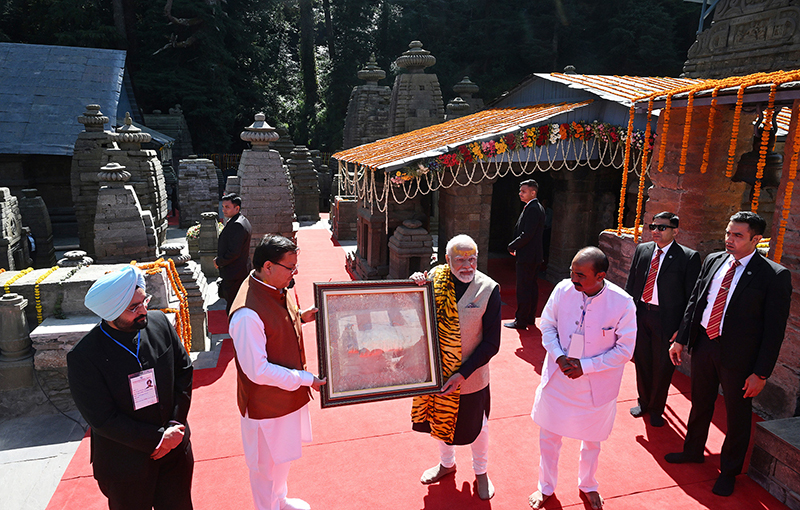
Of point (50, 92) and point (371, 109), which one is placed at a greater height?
point (50, 92)

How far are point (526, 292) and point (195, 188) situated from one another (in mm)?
14695

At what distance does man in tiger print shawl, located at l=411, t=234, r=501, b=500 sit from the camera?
130 inches

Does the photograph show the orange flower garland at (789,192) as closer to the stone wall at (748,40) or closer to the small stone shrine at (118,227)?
the small stone shrine at (118,227)

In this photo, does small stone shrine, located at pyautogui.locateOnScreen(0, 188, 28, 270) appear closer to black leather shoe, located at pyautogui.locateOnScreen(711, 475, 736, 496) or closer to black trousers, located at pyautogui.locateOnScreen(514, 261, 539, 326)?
black trousers, located at pyautogui.locateOnScreen(514, 261, 539, 326)

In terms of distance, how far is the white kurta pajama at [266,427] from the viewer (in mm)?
2805

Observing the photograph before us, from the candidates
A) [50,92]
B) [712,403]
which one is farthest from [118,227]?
[50,92]

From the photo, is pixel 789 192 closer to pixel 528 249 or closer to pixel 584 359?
pixel 584 359

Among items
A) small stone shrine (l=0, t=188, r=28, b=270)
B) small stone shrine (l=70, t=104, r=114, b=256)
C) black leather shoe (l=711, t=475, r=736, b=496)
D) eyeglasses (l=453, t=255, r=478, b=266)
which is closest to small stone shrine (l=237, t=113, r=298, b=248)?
small stone shrine (l=0, t=188, r=28, b=270)

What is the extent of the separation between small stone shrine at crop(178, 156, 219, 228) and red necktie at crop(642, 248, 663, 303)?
643 inches

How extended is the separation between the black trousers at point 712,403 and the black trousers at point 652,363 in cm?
56

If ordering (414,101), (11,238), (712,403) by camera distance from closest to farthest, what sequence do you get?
(712,403) < (11,238) < (414,101)

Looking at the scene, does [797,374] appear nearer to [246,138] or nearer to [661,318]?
[661,318]

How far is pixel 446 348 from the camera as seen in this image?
131 inches

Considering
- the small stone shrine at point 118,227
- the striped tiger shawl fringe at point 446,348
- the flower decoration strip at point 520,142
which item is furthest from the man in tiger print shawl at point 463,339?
the small stone shrine at point 118,227
